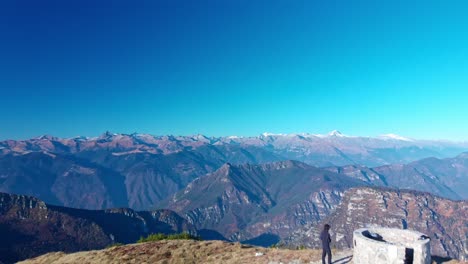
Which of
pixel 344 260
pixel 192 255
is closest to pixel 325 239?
pixel 344 260

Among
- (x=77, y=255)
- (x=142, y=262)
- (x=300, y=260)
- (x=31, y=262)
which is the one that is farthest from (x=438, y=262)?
(x=31, y=262)

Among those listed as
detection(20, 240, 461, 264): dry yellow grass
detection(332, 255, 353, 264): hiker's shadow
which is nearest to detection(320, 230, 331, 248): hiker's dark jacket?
detection(332, 255, 353, 264): hiker's shadow

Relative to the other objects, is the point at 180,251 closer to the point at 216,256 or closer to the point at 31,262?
the point at 216,256

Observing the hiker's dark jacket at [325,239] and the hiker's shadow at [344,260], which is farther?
the hiker's shadow at [344,260]

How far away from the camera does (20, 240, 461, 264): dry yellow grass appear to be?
43.3 meters

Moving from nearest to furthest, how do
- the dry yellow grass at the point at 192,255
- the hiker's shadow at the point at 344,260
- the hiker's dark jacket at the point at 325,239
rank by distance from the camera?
the hiker's dark jacket at the point at 325,239, the hiker's shadow at the point at 344,260, the dry yellow grass at the point at 192,255

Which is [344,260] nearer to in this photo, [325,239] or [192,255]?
[325,239]

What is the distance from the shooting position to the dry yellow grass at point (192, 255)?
43.3m

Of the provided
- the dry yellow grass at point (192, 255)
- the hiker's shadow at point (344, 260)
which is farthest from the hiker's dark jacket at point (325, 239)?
the dry yellow grass at point (192, 255)

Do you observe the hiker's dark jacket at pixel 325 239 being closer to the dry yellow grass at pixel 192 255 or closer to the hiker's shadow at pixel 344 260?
the hiker's shadow at pixel 344 260

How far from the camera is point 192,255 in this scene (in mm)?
47812

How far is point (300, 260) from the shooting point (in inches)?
1638

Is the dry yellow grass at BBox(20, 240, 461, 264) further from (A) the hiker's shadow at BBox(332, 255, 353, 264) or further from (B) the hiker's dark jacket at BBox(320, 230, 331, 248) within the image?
(B) the hiker's dark jacket at BBox(320, 230, 331, 248)

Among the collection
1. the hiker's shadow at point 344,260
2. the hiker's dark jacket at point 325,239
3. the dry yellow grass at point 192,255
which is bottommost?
the dry yellow grass at point 192,255
